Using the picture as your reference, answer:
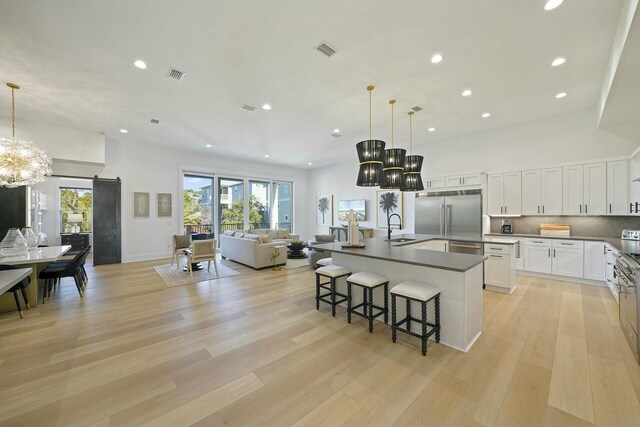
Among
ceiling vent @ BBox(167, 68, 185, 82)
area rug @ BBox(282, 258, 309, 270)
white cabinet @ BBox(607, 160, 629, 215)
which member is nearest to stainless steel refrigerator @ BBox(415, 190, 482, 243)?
white cabinet @ BBox(607, 160, 629, 215)

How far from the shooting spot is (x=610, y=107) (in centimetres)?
357

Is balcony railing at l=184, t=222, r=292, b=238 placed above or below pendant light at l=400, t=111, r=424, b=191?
below

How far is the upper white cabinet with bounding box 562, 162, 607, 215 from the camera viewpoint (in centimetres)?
458

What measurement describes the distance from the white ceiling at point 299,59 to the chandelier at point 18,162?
869 mm

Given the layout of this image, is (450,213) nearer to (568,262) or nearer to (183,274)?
(568,262)

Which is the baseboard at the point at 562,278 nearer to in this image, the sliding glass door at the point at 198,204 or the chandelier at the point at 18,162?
the sliding glass door at the point at 198,204

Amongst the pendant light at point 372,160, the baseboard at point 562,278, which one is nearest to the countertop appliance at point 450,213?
the baseboard at point 562,278

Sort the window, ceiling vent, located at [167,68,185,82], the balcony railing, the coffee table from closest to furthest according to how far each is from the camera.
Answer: ceiling vent, located at [167,68,185,82], the coffee table, the balcony railing, the window

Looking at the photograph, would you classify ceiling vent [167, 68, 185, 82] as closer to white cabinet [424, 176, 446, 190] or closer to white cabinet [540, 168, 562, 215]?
white cabinet [424, 176, 446, 190]

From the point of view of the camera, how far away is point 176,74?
3.59m

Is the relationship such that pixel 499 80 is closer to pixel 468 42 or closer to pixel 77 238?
pixel 468 42

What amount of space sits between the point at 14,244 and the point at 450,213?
8275 millimetres

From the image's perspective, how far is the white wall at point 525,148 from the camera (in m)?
4.75

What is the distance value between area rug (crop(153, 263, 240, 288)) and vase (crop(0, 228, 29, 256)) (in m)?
2.09
